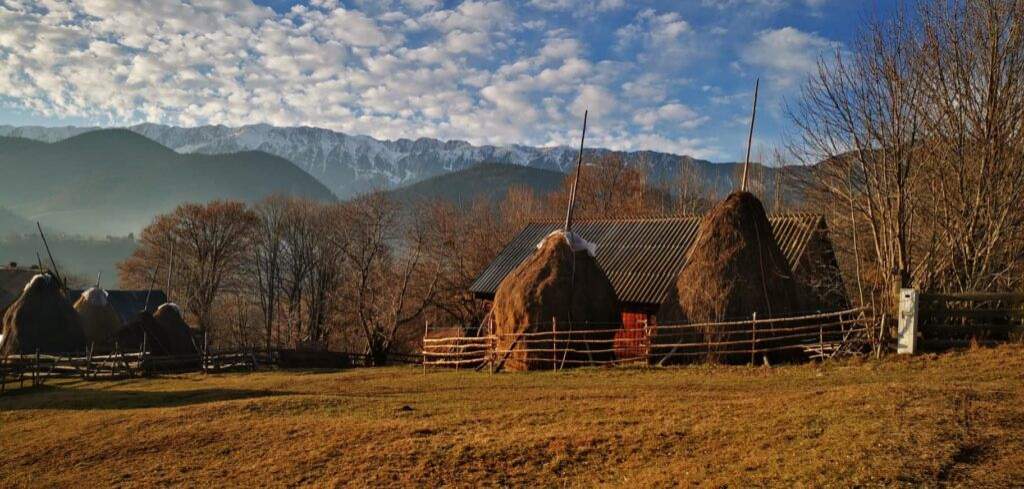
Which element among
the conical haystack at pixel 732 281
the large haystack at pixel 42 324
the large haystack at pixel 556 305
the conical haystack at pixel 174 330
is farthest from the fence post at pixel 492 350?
the large haystack at pixel 42 324

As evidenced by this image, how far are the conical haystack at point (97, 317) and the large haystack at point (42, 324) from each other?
2449 millimetres

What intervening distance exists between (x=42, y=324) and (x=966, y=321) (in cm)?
3520

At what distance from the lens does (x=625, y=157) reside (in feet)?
201

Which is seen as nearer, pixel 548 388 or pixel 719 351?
pixel 548 388

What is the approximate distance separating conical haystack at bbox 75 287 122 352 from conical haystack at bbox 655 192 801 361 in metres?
29.7

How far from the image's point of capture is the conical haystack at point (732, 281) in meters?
16.8

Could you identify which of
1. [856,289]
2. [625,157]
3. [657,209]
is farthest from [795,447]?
[625,157]

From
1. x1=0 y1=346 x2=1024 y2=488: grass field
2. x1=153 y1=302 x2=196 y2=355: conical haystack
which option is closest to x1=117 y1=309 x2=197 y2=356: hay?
x1=153 y1=302 x2=196 y2=355: conical haystack

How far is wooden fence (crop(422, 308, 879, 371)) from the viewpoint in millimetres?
15453

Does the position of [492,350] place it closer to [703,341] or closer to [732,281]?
[703,341]

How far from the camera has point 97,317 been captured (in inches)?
1355

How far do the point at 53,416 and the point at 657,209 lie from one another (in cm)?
4116

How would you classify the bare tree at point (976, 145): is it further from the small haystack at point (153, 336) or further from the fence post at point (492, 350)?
the small haystack at point (153, 336)

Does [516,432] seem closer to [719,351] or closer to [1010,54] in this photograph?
[719,351]
